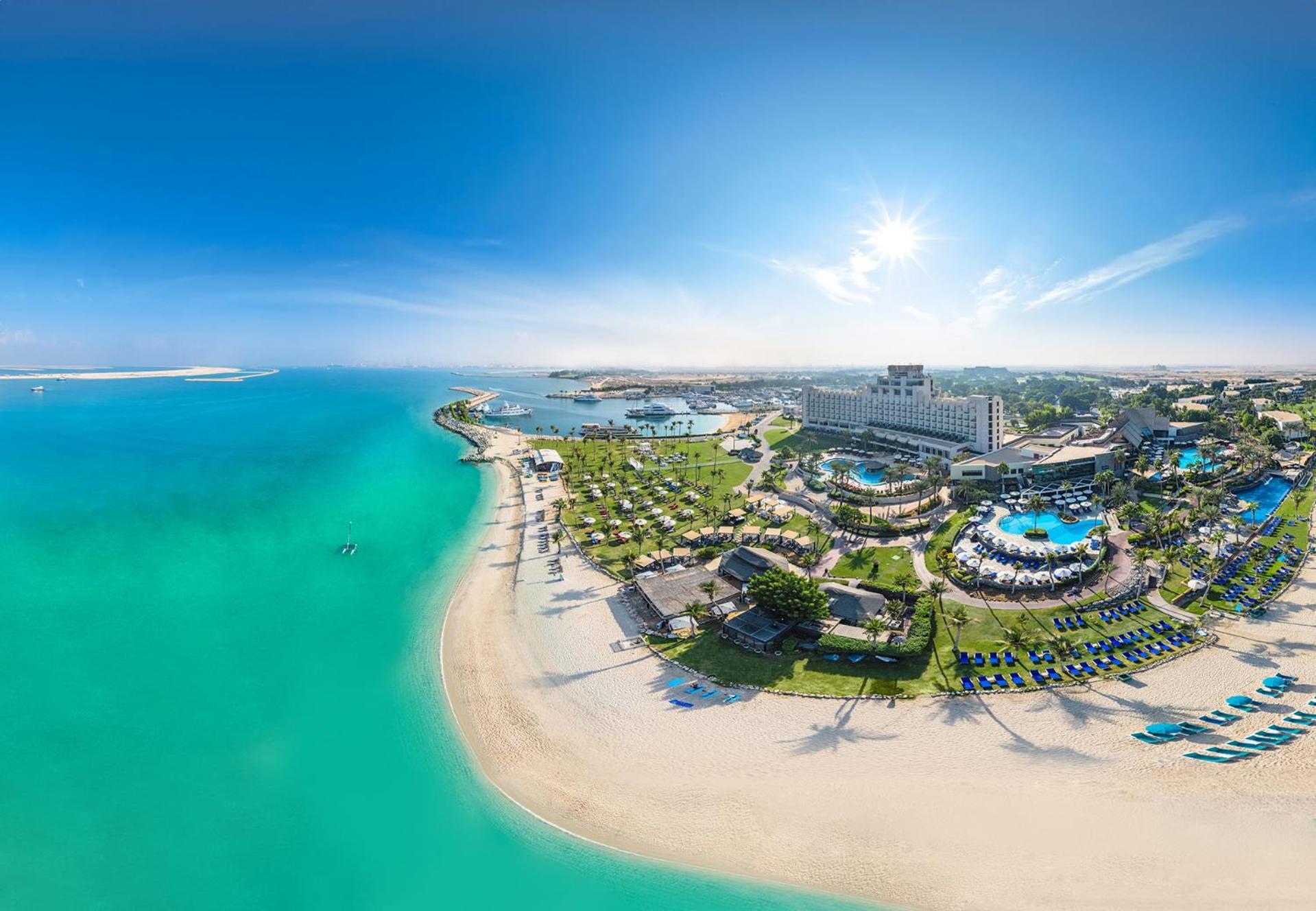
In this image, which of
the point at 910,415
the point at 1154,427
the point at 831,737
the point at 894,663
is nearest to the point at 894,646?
the point at 894,663

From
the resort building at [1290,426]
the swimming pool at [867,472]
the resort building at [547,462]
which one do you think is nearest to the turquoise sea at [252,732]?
the resort building at [547,462]

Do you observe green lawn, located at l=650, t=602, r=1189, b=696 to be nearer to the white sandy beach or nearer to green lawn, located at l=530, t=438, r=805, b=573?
the white sandy beach

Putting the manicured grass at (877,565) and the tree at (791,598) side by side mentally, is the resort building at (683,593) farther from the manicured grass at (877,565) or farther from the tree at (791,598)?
the manicured grass at (877,565)

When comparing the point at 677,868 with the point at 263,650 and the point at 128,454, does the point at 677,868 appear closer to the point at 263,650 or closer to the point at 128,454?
the point at 263,650

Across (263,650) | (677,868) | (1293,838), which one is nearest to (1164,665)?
(1293,838)

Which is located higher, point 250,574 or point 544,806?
point 250,574
